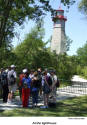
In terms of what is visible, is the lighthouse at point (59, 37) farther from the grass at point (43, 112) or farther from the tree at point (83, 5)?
the grass at point (43, 112)

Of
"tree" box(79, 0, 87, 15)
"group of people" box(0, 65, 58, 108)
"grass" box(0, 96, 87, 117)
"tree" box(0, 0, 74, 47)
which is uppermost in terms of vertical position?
"tree" box(79, 0, 87, 15)

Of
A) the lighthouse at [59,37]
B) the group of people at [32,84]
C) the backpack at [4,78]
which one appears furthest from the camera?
the lighthouse at [59,37]

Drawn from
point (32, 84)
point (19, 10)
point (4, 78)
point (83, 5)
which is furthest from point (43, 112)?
point (83, 5)

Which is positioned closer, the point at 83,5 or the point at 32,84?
the point at 32,84

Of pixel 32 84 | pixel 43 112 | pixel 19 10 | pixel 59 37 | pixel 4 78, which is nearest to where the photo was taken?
pixel 43 112

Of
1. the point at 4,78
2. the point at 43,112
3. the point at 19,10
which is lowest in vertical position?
the point at 43,112

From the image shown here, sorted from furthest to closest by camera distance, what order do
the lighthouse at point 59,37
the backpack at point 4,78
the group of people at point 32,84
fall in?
the lighthouse at point 59,37 < the backpack at point 4,78 < the group of people at point 32,84

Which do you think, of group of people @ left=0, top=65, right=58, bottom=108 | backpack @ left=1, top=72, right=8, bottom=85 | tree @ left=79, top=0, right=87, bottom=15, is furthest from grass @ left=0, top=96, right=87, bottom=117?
tree @ left=79, top=0, right=87, bottom=15

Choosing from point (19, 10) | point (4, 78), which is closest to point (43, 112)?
point (4, 78)

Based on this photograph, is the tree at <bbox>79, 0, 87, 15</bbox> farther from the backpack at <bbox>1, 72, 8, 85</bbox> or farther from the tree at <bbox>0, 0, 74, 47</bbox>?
the backpack at <bbox>1, 72, 8, 85</bbox>

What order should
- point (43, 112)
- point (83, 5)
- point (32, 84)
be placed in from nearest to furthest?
point (43, 112) < point (32, 84) < point (83, 5)

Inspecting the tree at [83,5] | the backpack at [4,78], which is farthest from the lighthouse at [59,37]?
the backpack at [4,78]

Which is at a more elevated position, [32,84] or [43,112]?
[32,84]

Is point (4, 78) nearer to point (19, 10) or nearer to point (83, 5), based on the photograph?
point (19, 10)
